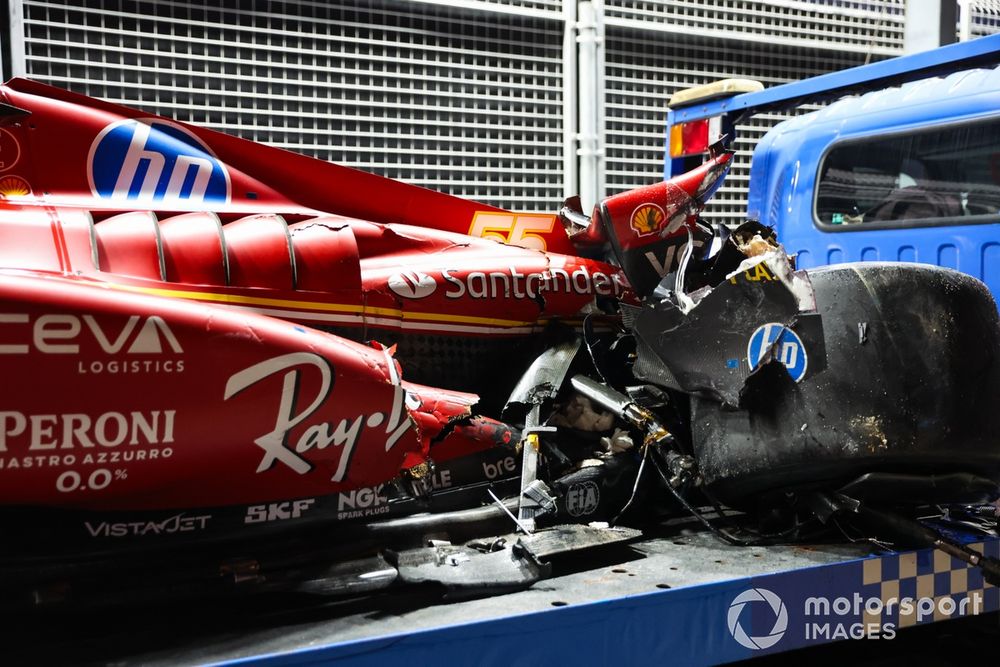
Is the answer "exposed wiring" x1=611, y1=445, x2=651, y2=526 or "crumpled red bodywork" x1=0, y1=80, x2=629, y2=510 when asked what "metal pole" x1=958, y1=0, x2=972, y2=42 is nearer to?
"crumpled red bodywork" x1=0, y1=80, x2=629, y2=510

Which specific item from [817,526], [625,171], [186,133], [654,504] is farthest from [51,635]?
[625,171]

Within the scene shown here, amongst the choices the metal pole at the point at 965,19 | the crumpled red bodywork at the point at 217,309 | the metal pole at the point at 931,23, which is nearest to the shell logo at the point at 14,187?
the crumpled red bodywork at the point at 217,309

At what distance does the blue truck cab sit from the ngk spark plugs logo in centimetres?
349

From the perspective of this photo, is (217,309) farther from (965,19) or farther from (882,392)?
(965,19)

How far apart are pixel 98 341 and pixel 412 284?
910 mm

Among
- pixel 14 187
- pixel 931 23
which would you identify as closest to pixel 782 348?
pixel 14 187

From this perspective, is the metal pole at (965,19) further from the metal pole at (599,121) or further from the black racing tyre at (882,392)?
the black racing tyre at (882,392)

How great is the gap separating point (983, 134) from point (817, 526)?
7.85 feet

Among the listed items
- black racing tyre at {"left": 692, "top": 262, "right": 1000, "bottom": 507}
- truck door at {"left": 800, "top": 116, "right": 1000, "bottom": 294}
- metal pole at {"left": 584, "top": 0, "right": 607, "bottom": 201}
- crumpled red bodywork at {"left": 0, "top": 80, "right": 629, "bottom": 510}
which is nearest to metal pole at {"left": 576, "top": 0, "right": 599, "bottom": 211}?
metal pole at {"left": 584, "top": 0, "right": 607, "bottom": 201}

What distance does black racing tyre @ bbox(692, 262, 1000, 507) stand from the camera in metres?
2.14

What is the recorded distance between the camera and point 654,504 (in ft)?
8.30

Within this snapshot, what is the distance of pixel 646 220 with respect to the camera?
8.95 feet

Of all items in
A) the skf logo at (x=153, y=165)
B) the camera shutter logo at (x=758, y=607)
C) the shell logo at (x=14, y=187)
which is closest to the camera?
the camera shutter logo at (x=758, y=607)

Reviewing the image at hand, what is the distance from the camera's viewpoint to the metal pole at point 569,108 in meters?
5.89
